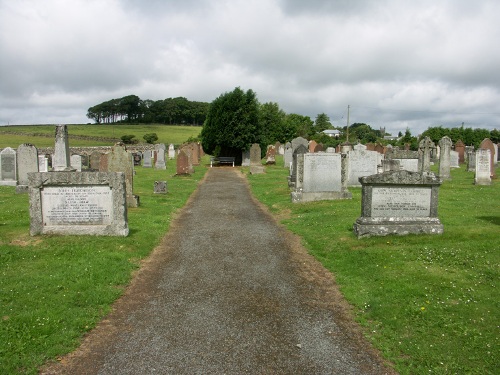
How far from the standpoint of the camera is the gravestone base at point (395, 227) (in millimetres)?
10078

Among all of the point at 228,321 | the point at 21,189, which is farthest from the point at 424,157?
the point at 21,189

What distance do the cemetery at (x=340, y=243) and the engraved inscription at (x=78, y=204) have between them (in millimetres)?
26

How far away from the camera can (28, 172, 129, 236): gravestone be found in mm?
10242

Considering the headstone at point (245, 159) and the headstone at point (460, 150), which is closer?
the headstone at point (460, 150)

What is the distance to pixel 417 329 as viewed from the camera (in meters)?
5.48

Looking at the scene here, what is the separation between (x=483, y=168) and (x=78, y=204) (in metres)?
19.5

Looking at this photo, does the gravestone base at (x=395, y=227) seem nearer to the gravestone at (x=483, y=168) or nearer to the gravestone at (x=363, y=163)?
the gravestone at (x=363, y=163)

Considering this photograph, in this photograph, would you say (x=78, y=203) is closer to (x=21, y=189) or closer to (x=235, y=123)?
(x=21, y=189)

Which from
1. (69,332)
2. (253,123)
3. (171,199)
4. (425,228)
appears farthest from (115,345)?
(253,123)

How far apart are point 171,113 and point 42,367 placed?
125386 mm

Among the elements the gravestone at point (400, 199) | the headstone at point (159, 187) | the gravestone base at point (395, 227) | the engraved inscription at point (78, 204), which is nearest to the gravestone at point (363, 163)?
the headstone at point (159, 187)

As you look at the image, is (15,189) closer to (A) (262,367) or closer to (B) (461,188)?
(A) (262,367)

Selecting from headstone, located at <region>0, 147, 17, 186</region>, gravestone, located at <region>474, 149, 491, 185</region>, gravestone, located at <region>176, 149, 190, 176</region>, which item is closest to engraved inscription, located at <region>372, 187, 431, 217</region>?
gravestone, located at <region>474, 149, 491, 185</region>

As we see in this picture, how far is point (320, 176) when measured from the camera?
16.8m
